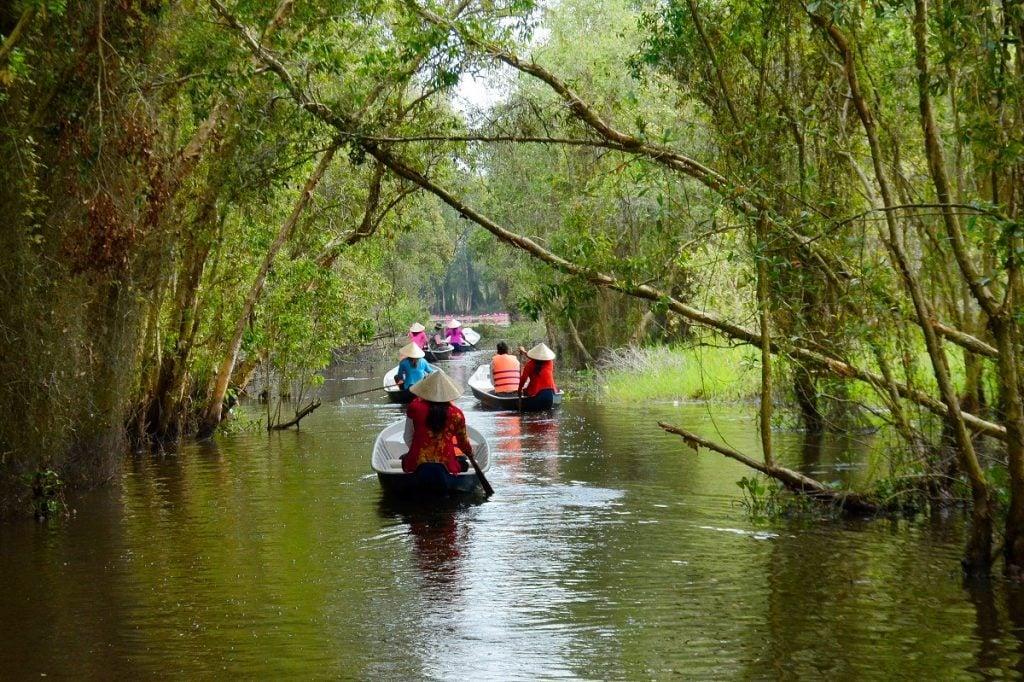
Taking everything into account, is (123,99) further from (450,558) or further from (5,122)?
(450,558)

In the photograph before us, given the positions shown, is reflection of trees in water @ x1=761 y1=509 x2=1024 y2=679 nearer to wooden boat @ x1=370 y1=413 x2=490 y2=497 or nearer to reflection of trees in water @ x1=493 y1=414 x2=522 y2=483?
wooden boat @ x1=370 y1=413 x2=490 y2=497

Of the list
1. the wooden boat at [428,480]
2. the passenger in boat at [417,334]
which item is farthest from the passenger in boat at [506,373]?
the passenger in boat at [417,334]

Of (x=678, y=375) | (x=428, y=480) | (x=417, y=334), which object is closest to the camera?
(x=428, y=480)

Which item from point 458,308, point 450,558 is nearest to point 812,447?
point 450,558

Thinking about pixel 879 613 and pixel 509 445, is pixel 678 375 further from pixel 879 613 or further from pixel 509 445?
pixel 879 613

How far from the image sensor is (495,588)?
9.35m

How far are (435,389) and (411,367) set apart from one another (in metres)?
12.5

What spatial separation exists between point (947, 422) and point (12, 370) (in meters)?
8.58

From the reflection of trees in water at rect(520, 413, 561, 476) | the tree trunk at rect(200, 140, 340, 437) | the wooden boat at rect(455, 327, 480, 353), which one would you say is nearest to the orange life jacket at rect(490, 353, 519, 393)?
the reflection of trees in water at rect(520, 413, 561, 476)

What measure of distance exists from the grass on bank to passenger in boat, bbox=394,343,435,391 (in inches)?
171

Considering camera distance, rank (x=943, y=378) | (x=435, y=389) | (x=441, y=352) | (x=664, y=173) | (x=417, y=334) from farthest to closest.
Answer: (x=441, y=352) → (x=417, y=334) → (x=435, y=389) → (x=664, y=173) → (x=943, y=378)

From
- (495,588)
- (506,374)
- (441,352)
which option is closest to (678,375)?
(506,374)

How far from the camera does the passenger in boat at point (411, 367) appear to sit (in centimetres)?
2473

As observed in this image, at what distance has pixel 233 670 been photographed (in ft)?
23.7
